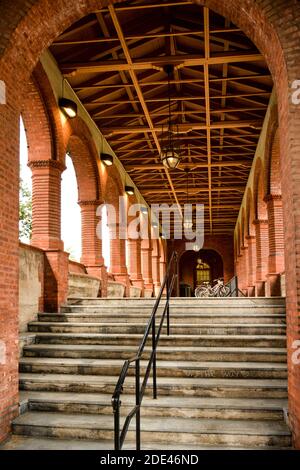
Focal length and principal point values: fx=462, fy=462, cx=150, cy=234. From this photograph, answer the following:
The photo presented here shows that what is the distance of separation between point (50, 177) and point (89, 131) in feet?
10.5

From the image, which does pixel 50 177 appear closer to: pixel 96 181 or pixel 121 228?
pixel 96 181

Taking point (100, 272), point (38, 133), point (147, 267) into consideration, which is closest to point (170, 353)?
point (38, 133)

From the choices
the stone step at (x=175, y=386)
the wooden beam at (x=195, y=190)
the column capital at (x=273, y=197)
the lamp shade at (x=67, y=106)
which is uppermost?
the wooden beam at (x=195, y=190)

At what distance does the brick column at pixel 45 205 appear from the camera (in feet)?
29.4

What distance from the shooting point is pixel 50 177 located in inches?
357

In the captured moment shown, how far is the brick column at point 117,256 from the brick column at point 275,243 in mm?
5789

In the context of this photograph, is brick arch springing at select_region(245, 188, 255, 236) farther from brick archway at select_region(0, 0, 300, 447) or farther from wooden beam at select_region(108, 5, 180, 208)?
brick archway at select_region(0, 0, 300, 447)

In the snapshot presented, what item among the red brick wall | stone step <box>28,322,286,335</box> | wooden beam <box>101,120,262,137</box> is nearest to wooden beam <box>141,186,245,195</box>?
wooden beam <box>101,120,262,137</box>

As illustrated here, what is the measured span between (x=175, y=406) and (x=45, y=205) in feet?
17.0

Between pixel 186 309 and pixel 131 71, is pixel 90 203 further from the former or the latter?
pixel 186 309

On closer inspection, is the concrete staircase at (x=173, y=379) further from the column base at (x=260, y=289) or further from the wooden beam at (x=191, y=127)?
the wooden beam at (x=191, y=127)

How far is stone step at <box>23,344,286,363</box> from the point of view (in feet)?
20.3

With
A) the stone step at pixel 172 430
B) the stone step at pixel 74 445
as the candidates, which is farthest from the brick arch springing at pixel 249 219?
the stone step at pixel 74 445
